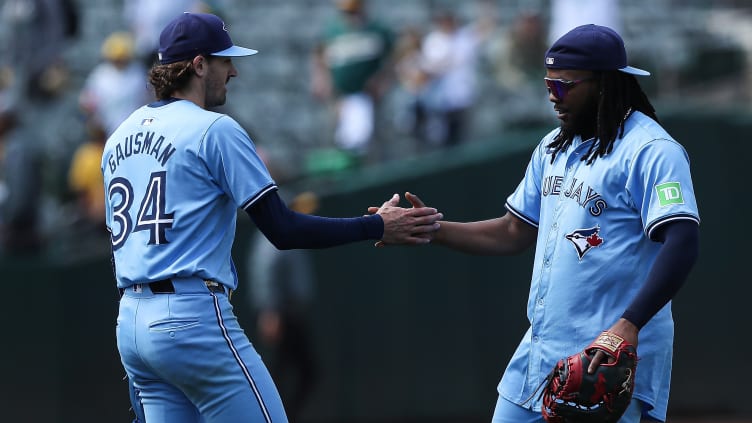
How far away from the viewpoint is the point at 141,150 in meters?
4.27

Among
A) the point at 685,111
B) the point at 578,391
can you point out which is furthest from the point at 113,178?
the point at 685,111

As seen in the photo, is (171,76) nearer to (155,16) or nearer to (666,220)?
(666,220)

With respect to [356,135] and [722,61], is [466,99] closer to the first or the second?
[356,135]

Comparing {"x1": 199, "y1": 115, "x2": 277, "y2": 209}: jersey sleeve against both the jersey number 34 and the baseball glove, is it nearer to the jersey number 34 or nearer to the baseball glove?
the jersey number 34

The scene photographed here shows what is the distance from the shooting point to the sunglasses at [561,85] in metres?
4.26

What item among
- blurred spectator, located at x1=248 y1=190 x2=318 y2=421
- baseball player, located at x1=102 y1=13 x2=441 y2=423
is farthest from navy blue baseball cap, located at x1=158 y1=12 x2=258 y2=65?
blurred spectator, located at x1=248 y1=190 x2=318 y2=421

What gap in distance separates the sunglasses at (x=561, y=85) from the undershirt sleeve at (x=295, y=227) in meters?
0.87

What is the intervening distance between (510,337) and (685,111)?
7.59 ft

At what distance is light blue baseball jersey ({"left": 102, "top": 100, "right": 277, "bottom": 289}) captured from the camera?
13.8ft

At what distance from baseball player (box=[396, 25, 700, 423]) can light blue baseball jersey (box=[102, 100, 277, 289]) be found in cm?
104

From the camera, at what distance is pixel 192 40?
14.2 feet

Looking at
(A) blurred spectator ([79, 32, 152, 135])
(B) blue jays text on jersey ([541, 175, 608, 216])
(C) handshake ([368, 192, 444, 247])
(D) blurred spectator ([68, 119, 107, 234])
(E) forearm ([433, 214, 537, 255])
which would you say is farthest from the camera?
(A) blurred spectator ([79, 32, 152, 135])

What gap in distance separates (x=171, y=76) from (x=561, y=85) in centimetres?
138

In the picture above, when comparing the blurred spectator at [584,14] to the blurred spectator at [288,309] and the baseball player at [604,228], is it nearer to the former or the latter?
the blurred spectator at [288,309]
